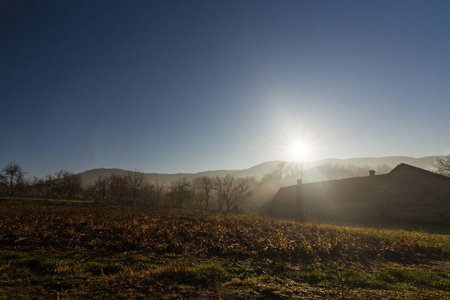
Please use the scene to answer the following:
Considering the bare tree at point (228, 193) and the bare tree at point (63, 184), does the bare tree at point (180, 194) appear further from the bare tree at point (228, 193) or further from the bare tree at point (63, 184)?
the bare tree at point (63, 184)

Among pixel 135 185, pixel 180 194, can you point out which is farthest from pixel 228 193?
pixel 135 185

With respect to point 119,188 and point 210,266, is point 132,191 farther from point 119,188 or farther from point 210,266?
point 210,266

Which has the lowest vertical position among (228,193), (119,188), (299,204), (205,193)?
(205,193)

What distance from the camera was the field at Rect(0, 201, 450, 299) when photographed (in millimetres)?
4922

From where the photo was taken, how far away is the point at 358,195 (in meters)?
29.1

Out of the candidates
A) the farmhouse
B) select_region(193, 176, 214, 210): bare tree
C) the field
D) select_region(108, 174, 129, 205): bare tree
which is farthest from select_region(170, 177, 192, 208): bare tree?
the field

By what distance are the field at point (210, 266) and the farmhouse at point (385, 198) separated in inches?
671

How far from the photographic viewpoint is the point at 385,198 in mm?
26219

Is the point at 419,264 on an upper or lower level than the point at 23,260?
lower

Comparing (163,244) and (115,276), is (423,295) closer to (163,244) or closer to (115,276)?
(115,276)

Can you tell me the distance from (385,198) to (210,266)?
29436 millimetres

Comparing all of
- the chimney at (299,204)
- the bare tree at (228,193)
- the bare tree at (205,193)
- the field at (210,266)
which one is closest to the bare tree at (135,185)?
the bare tree at (205,193)

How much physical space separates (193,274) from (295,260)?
4820 millimetres

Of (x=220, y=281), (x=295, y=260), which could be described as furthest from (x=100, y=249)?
(x=295, y=260)
